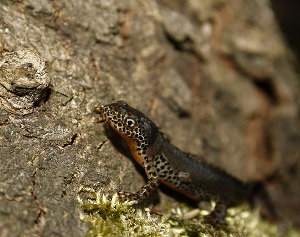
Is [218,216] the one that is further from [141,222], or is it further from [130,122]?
[130,122]

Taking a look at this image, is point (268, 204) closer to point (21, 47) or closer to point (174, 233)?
point (174, 233)

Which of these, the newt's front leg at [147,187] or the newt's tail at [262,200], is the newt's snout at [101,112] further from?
the newt's tail at [262,200]

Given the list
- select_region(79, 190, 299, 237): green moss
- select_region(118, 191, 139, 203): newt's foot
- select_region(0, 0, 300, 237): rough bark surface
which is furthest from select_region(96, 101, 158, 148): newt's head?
select_region(79, 190, 299, 237): green moss

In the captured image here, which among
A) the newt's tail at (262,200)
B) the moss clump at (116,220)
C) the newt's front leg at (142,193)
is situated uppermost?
the moss clump at (116,220)

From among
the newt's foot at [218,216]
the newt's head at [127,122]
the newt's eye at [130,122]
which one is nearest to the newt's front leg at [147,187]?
the newt's head at [127,122]

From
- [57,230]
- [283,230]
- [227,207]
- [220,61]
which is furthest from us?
[220,61]

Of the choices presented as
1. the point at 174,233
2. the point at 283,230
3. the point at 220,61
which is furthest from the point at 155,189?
the point at 220,61
